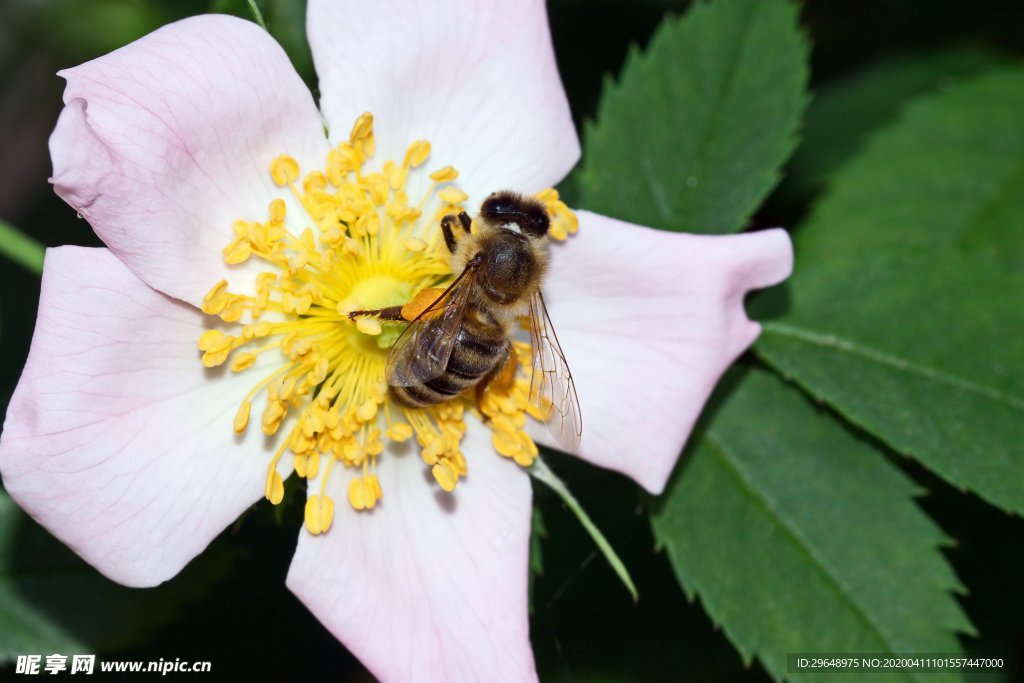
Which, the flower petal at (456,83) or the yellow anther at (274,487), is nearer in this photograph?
the yellow anther at (274,487)

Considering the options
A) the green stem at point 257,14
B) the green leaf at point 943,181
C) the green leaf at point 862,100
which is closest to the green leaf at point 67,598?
the green stem at point 257,14

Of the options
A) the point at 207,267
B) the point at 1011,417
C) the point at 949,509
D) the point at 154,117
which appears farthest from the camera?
the point at 949,509

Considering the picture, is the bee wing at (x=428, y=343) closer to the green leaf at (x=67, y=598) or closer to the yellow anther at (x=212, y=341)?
the yellow anther at (x=212, y=341)

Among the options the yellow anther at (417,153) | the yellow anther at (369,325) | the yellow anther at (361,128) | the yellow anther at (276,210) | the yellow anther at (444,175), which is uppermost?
the yellow anther at (361,128)

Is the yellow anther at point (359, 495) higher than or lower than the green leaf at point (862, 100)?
higher

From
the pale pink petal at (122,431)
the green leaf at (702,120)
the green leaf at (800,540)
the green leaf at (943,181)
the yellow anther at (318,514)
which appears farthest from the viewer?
the green leaf at (943,181)

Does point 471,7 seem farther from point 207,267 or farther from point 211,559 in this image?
point 211,559

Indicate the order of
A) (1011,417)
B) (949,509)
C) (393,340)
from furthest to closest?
(949,509) < (1011,417) < (393,340)

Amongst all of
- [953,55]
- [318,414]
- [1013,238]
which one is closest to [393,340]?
[318,414]

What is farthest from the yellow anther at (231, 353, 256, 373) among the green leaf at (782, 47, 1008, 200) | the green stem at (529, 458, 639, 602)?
the green leaf at (782, 47, 1008, 200)
